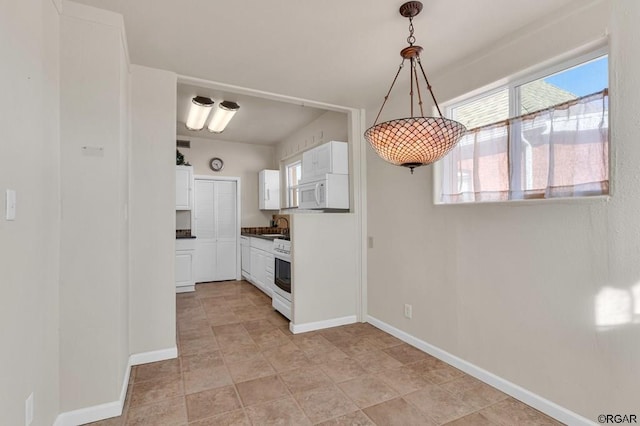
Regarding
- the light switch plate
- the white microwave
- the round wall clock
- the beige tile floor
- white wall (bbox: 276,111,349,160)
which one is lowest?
the beige tile floor

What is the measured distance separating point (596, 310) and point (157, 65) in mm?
3525

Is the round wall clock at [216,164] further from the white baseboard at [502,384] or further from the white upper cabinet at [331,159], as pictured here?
the white baseboard at [502,384]

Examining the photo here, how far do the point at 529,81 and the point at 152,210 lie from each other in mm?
3051

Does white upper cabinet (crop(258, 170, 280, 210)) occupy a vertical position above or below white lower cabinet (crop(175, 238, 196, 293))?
above

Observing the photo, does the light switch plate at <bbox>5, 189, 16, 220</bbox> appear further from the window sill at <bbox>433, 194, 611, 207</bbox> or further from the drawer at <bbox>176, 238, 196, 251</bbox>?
the drawer at <bbox>176, 238, 196, 251</bbox>

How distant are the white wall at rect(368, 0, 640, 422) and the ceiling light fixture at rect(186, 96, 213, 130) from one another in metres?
2.51

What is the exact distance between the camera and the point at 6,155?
1.27 m

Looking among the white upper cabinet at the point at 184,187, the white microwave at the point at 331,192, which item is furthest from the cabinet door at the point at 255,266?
the white microwave at the point at 331,192

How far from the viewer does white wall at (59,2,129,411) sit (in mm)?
1940

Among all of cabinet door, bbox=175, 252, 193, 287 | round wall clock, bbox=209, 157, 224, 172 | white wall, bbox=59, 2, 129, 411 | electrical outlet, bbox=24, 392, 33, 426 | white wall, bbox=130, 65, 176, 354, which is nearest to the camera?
electrical outlet, bbox=24, 392, 33, 426

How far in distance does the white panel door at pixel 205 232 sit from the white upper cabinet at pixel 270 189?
93 centimetres

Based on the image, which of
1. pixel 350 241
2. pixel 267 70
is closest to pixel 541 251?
pixel 350 241

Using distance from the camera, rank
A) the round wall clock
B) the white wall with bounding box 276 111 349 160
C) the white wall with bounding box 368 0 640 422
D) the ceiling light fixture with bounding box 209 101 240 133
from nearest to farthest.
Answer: the white wall with bounding box 368 0 640 422 → the ceiling light fixture with bounding box 209 101 240 133 → the white wall with bounding box 276 111 349 160 → the round wall clock

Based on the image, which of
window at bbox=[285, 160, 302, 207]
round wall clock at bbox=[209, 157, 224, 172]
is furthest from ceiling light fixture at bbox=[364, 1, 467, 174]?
round wall clock at bbox=[209, 157, 224, 172]
